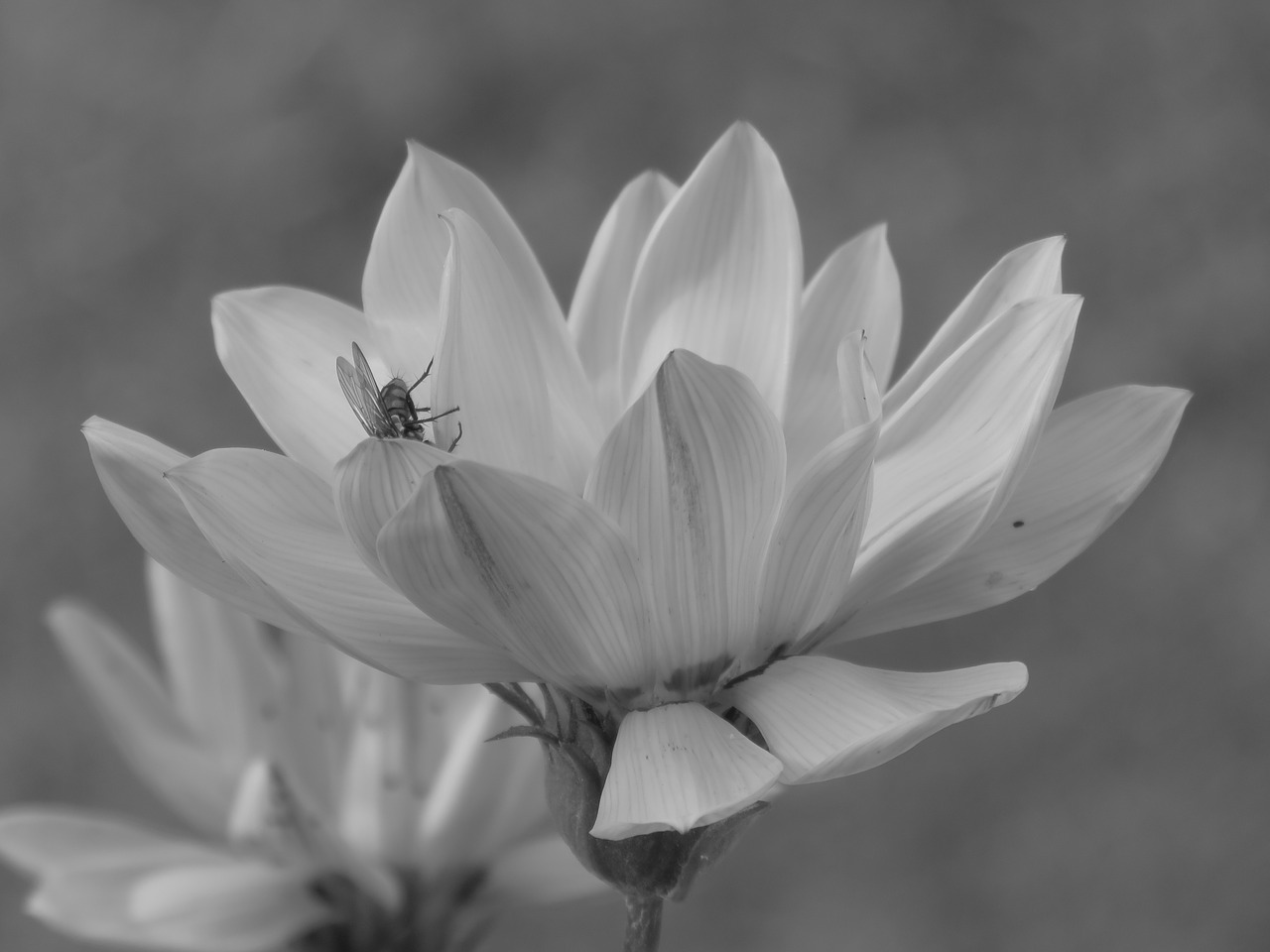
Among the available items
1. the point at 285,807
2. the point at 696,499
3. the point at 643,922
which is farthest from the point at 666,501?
the point at 285,807

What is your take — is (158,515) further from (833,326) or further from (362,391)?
(833,326)

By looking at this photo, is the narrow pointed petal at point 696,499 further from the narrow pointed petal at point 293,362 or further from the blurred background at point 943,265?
the blurred background at point 943,265

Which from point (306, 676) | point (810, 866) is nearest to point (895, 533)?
point (306, 676)

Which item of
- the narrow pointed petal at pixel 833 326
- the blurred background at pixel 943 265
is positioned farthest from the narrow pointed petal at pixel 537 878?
the blurred background at pixel 943 265

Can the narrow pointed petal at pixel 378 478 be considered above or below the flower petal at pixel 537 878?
above

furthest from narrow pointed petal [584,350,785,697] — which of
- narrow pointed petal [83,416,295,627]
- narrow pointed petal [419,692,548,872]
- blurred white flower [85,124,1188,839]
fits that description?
narrow pointed petal [419,692,548,872]

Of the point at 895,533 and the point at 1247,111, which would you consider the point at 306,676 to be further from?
the point at 1247,111

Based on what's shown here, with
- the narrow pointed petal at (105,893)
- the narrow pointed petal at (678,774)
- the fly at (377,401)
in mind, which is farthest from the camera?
the narrow pointed petal at (105,893)
